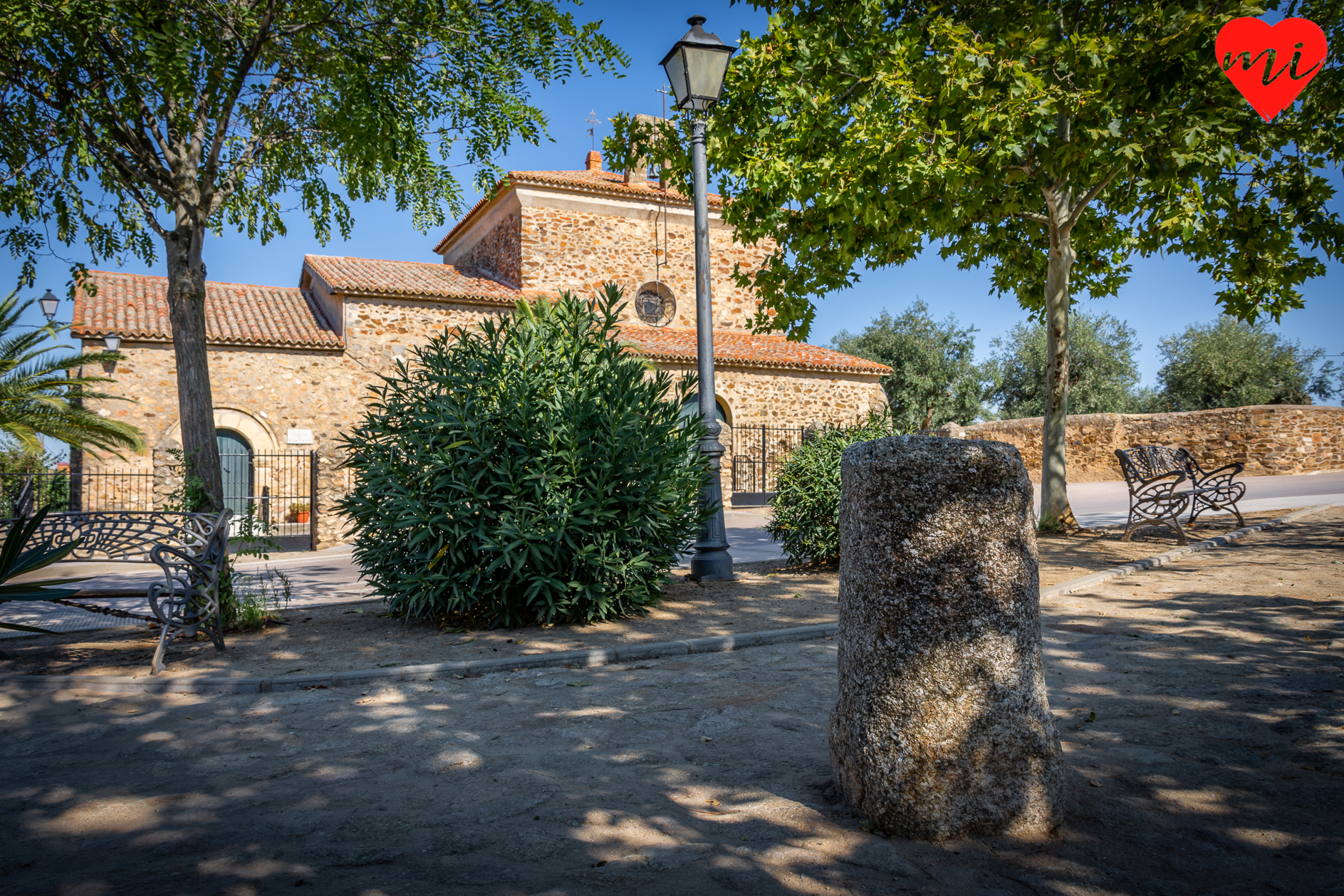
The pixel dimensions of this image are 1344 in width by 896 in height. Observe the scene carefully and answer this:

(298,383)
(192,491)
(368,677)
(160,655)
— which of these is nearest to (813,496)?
(368,677)

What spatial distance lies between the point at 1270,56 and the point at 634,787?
8.48 metres

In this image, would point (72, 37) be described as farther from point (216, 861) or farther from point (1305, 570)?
point (1305, 570)

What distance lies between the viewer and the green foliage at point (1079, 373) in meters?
31.4

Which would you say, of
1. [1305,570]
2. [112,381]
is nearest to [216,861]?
[1305,570]

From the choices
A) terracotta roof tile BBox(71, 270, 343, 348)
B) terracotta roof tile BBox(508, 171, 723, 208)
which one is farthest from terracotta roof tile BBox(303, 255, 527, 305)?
terracotta roof tile BBox(508, 171, 723, 208)

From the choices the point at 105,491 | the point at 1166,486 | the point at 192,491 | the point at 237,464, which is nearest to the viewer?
the point at 192,491

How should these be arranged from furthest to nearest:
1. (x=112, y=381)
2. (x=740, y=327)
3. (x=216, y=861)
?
(x=740, y=327), (x=112, y=381), (x=216, y=861)

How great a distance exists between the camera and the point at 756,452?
71.6 ft

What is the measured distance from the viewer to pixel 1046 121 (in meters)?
7.78

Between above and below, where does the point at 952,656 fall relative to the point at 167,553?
below

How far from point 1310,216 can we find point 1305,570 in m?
4.26

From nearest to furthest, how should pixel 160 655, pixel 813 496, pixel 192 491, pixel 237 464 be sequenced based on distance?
1. pixel 160 655
2. pixel 192 491
3. pixel 813 496
4. pixel 237 464

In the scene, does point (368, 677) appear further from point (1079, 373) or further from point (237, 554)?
point (1079, 373)

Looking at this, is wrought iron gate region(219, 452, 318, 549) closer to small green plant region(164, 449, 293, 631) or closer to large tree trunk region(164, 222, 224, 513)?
small green plant region(164, 449, 293, 631)
